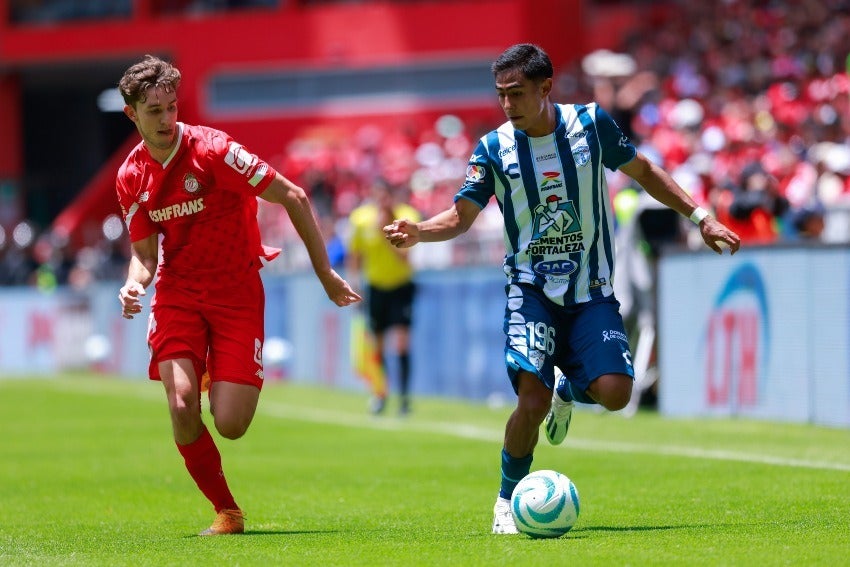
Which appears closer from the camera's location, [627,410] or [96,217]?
[627,410]

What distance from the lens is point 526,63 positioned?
7.62 meters

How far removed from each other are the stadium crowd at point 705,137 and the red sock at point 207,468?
7405mm

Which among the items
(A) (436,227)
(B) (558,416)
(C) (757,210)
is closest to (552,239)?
(A) (436,227)

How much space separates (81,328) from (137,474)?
20.3 metres

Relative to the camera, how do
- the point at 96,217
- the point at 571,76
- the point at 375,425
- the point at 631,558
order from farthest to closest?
the point at 96,217 → the point at 571,76 → the point at 375,425 → the point at 631,558

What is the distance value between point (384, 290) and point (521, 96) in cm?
1015

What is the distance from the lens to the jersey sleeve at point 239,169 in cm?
799

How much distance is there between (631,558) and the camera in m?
6.56

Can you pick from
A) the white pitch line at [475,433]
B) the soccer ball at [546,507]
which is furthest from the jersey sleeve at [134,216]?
the white pitch line at [475,433]

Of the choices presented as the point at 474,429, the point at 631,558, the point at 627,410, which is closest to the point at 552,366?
the point at 631,558

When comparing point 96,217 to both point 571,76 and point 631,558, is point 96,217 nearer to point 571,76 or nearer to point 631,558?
point 571,76

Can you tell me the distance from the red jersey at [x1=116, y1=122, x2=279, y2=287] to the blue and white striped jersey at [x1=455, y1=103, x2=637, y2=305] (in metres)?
1.15

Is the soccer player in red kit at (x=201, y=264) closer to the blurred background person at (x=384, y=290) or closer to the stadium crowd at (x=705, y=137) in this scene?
the stadium crowd at (x=705, y=137)

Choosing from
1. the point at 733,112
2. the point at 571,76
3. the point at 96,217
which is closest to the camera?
the point at 733,112
